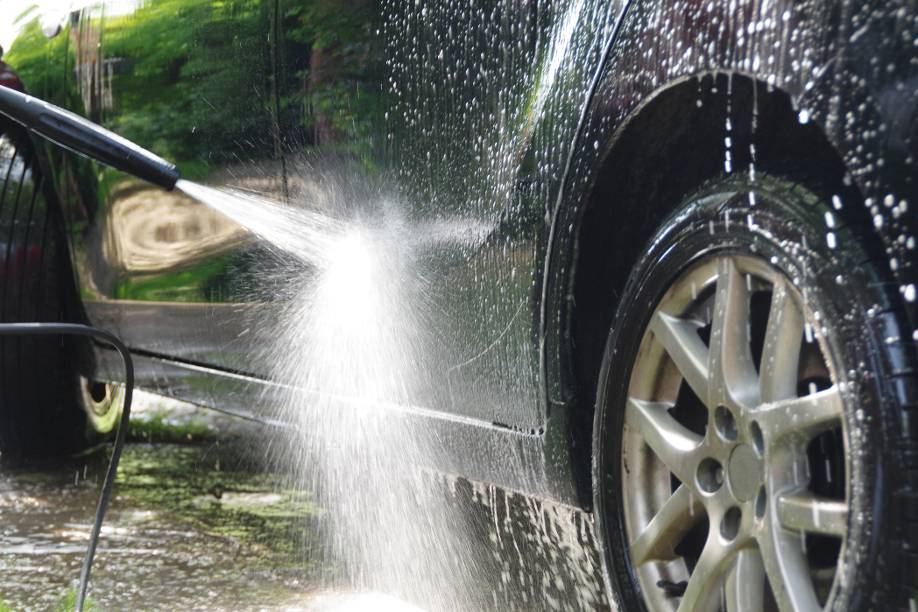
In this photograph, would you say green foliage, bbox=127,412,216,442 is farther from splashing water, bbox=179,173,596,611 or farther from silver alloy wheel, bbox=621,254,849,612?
silver alloy wheel, bbox=621,254,849,612

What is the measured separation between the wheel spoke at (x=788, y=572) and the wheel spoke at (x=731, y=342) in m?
0.22

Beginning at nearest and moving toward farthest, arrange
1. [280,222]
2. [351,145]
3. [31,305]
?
[351,145], [280,222], [31,305]

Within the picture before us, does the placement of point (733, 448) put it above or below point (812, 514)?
above

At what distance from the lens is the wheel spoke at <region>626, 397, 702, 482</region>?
1967 mm

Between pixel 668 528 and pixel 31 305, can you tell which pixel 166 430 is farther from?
pixel 668 528

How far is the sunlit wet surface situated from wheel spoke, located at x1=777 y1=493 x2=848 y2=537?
115cm

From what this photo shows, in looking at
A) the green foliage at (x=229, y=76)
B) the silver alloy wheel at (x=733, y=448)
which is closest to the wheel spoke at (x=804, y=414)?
the silver alloy wheel at (x=733, y=448)

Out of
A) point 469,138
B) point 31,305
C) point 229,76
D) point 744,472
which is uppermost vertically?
point 31,305

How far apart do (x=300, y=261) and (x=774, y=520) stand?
1.71 metres

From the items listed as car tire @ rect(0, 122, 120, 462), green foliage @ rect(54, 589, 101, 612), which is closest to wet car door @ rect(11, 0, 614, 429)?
car tire @ rect(0, 122, 120, 462)

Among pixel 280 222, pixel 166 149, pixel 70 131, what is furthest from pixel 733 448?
pixel 166 149

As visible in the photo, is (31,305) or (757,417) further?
(31,305)

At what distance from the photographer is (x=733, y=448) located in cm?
185

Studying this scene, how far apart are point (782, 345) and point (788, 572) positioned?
307 mm
